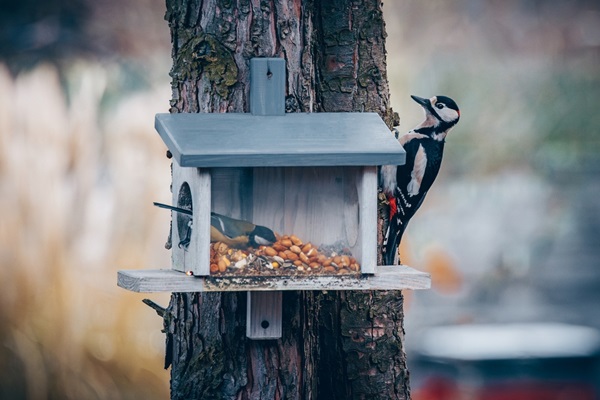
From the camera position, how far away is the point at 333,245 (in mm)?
2914

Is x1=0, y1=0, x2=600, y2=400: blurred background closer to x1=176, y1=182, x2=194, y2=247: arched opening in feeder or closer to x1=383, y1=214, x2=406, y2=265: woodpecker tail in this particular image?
x1=383, y1=214, x2=406, y2=265: woodpecker tail

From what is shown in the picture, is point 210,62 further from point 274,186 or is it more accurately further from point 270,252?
point 270,252

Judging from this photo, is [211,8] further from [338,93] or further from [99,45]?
[99,45]

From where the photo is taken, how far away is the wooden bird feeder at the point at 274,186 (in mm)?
2707

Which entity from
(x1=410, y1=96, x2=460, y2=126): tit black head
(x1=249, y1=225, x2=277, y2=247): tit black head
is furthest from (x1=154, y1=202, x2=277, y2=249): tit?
(x1=410, y1=96, x2=460, y2=126): tit black head

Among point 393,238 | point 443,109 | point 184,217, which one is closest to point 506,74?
point 443,109

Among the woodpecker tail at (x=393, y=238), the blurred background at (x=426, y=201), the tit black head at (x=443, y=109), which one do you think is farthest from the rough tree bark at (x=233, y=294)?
the blurred background at (x=426, y=201)

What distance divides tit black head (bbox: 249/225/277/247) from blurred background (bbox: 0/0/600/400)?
2313 millimetres

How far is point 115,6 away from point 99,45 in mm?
201

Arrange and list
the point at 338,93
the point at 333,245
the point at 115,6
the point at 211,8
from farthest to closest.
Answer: the point at 115,6 → the point at 338,93 → the point at 211,8 → the point at 333,245

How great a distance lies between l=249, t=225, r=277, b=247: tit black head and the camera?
2.83m

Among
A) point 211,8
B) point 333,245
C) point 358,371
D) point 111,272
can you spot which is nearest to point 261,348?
point 333,245

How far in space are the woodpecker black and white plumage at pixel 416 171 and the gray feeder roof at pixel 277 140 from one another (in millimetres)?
730

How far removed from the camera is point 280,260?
282cm
